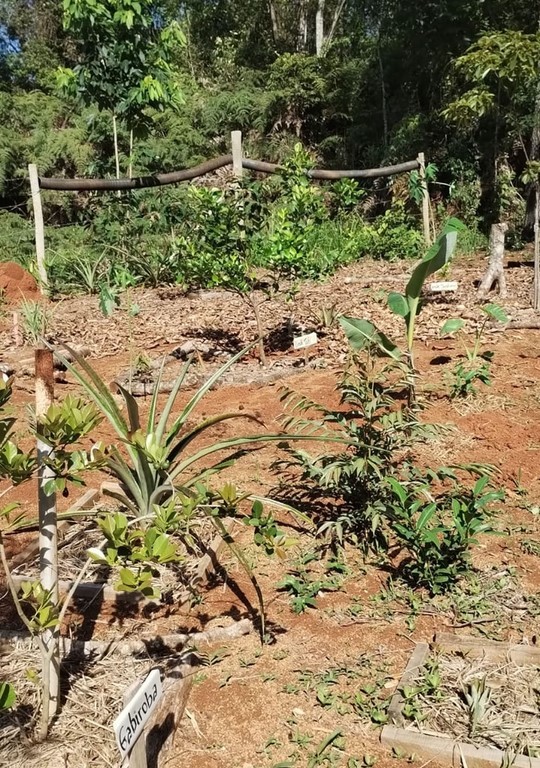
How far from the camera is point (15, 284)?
9.36 metres

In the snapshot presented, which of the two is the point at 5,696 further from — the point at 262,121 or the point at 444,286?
the point at 262,121

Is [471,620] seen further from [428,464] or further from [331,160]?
[331,160]

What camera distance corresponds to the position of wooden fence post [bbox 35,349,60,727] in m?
1.55


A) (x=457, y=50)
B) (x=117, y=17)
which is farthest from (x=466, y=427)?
(x=457, y=50)

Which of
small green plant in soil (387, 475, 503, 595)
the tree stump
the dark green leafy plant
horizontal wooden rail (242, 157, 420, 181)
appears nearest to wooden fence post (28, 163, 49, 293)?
horizontal wooden rail (242, 157, 420, 181)

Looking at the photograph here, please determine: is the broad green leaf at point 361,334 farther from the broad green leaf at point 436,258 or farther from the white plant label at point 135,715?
the white plant label at point 135,715

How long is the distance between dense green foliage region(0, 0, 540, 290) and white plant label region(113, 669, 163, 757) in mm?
3997

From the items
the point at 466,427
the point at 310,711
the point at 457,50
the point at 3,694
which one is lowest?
the point at 310,711

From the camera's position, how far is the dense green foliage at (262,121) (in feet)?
23.7

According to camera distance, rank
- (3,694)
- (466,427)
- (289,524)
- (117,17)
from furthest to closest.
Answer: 1. (117,17)
2. (466,427)
3. (289,524)
4. (3,694)

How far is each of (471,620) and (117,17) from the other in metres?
7.11

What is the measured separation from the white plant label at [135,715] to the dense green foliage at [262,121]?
400cm

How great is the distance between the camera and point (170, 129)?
14719 millimetres

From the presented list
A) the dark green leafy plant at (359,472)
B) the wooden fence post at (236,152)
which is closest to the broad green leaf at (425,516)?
the dark green leafy plant at (359,472)
